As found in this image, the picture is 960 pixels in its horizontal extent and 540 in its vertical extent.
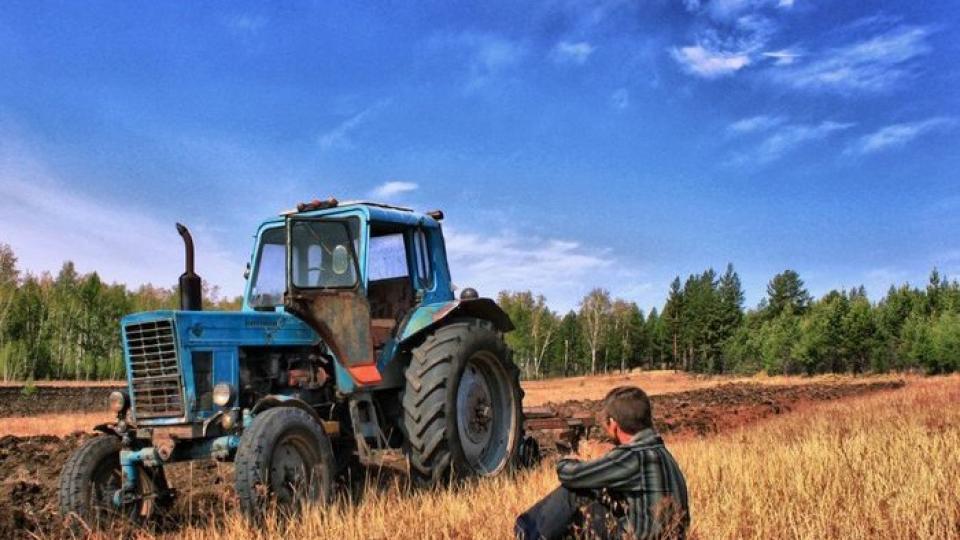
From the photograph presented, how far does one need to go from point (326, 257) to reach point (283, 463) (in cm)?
204

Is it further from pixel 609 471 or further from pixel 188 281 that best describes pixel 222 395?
pixel 609 471

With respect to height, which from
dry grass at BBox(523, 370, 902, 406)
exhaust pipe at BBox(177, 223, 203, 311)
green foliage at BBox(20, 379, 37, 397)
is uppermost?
exhaust pipe at BBox(177, 223, 203, 311)

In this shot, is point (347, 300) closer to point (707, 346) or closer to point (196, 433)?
point (196, 433)

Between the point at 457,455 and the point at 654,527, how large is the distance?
11.1 ft

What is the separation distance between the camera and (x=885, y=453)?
6.71 metres

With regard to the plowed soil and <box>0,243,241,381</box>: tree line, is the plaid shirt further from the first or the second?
<box>0,243,241,381</box>: tree line

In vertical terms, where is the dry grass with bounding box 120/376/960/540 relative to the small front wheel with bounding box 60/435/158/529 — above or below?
below

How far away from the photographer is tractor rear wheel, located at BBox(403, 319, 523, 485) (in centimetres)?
675

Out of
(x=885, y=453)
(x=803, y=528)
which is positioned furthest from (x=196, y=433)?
(x=885, y=453)

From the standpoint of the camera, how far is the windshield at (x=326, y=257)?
22.7 ft

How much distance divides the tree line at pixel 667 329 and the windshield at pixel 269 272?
137 ft

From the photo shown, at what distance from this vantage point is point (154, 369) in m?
6.02

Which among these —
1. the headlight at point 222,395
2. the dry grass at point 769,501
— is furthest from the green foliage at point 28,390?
the dry grass at point 769,501

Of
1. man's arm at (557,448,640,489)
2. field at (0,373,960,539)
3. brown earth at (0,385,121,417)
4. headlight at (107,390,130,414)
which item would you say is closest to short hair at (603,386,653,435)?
man's arm at (557,448,640,489)
